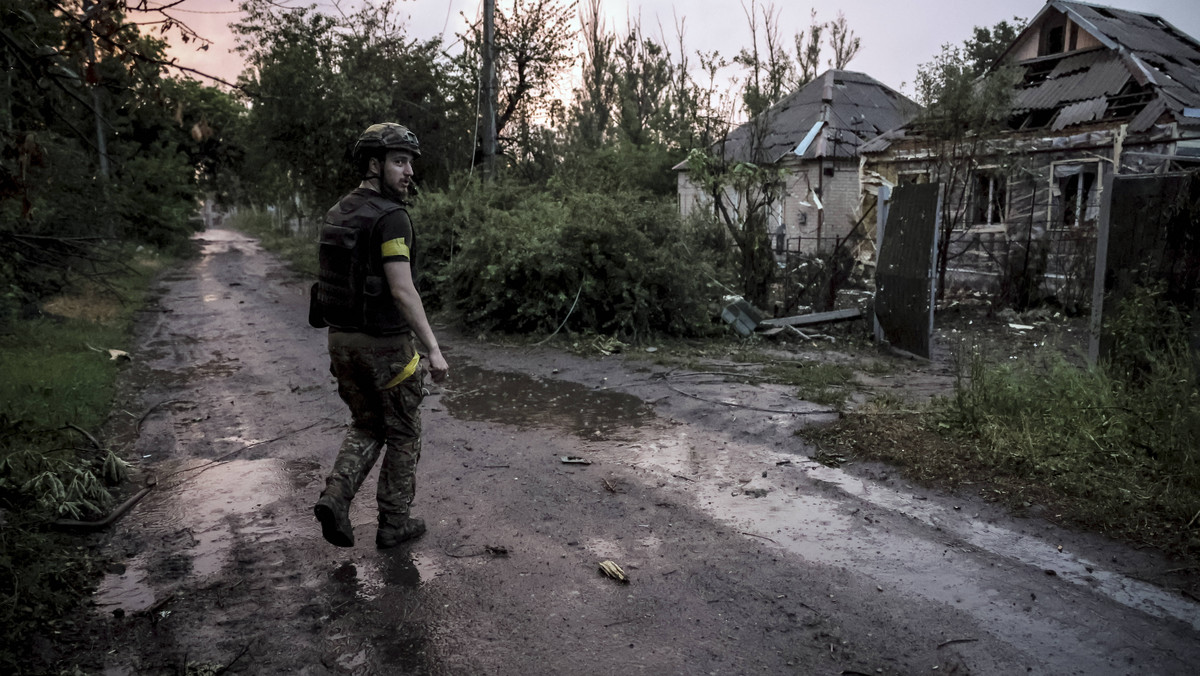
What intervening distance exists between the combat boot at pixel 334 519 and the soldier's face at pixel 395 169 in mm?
1444

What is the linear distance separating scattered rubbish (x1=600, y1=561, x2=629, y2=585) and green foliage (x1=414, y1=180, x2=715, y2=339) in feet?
21.2

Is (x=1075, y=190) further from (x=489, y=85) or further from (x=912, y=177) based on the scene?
(x=489, y=85)

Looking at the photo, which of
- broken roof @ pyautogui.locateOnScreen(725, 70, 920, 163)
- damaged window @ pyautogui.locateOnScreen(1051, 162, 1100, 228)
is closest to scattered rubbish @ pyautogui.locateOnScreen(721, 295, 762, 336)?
damaged window @ pyautogui.locateOnScreen(1051, 162, 1100, 228)

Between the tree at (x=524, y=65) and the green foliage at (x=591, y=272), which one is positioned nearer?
the green foliage at (x=591, y=272)

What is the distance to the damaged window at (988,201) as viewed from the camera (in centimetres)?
1725

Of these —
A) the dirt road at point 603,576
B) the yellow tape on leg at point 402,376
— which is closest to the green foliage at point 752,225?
the dirt road at point 603,576

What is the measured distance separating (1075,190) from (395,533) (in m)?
16.5

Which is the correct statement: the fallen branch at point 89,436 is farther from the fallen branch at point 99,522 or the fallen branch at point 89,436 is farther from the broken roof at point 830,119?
the broken roof at point 830,119

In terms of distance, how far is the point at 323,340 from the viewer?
10.6 m

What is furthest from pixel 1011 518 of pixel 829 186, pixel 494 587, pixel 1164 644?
pixel 829 186

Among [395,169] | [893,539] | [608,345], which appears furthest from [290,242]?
[893,539]

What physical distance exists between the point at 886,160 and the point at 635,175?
10763 mm

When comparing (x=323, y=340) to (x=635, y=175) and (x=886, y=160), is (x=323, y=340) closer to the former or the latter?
(x=886, y=160)

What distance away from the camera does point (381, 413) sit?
12.8ft
